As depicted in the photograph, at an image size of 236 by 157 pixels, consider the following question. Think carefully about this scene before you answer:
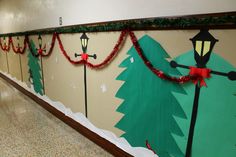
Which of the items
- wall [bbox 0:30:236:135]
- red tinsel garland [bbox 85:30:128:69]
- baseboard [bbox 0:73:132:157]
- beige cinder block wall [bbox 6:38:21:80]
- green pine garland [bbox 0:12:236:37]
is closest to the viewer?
green pine garland [bbox 0:12:236:37]

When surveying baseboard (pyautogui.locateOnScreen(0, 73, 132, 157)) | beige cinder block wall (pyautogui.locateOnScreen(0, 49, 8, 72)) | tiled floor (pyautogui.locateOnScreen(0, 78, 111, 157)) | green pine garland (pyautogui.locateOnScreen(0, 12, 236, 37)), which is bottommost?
tiled floor (pyautogui.locateOnScreen(0, 78, 111, 157))

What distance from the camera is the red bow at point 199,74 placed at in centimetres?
136

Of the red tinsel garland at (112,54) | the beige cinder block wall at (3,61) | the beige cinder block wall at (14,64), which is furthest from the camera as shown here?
the beige cinder block wall at (3,61)

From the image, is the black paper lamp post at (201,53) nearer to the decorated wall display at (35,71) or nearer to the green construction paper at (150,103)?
the green construction paper at (150,103)

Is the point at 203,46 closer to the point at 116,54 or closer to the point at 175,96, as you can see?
the point at 175,96

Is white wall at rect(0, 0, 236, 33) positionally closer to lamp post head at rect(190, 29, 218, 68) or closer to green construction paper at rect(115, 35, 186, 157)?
lamp post head at rect(190, 29, 218, 68)

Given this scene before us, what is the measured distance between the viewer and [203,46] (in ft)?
4.41

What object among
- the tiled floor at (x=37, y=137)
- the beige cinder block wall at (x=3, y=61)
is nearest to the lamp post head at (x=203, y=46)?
the tiled floor at (x=37, y=137)

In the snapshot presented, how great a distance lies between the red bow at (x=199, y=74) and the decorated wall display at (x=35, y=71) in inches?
124

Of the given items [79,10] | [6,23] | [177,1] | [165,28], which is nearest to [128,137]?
[165,28]

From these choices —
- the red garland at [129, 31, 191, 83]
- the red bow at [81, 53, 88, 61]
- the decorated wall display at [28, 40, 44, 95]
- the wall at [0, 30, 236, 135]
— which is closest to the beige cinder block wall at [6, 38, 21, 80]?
the decorated wall display at [28, 40, 44, 95]

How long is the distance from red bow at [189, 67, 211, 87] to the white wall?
1.34 feet

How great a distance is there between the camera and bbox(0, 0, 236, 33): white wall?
1.41 m

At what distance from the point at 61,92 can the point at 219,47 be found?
8.36 feet
